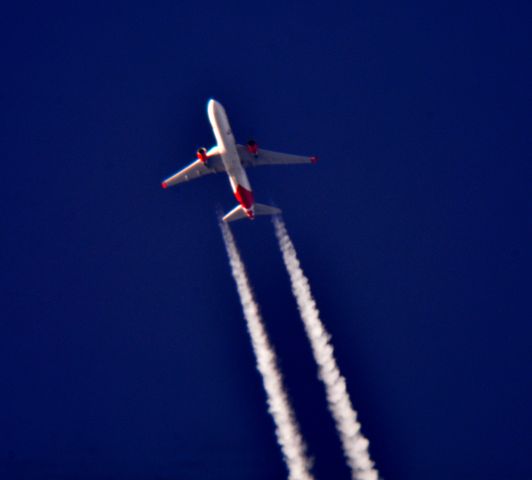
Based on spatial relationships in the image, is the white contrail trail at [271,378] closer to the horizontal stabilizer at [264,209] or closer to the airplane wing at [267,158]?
the horizontal stabilizer at [264,209]

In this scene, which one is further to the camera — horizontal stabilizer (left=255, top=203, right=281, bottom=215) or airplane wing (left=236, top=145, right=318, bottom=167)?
horizontal stabilizer (left=255, top=203, right=281, bottom=215)

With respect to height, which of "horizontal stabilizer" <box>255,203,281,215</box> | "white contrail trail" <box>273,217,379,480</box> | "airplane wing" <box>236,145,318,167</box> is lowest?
"white contrail trail" <box>273,217,379,480</box>

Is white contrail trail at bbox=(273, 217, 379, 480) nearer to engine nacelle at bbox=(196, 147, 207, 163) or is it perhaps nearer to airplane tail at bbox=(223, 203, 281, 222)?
airplane tail at bbox=(223, 203, 281, 222)

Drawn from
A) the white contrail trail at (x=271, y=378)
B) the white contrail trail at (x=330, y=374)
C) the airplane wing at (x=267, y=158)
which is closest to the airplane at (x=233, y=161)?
the airplane wing at (x=267, y=158)

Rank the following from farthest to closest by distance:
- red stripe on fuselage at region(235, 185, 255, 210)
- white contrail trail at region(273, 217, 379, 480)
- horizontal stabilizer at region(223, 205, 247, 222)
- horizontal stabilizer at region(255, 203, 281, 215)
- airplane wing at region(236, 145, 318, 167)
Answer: horizontal stabilizer at region(255, 203, 281, 215) < airplane wing at region(236, 145, 318, 167) < horizontal stabilizer at region(223, 205, 247, 222) < red stripe on fuselage at region(235, 185, 255, 210) < white contrail trail at region(273, 217, 379, 480)

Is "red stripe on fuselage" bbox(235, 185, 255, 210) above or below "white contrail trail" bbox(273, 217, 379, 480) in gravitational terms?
above

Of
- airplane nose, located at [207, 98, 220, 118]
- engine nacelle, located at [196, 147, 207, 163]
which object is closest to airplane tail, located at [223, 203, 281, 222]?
engine nacelle, located at [196, 147, 207, 163]
